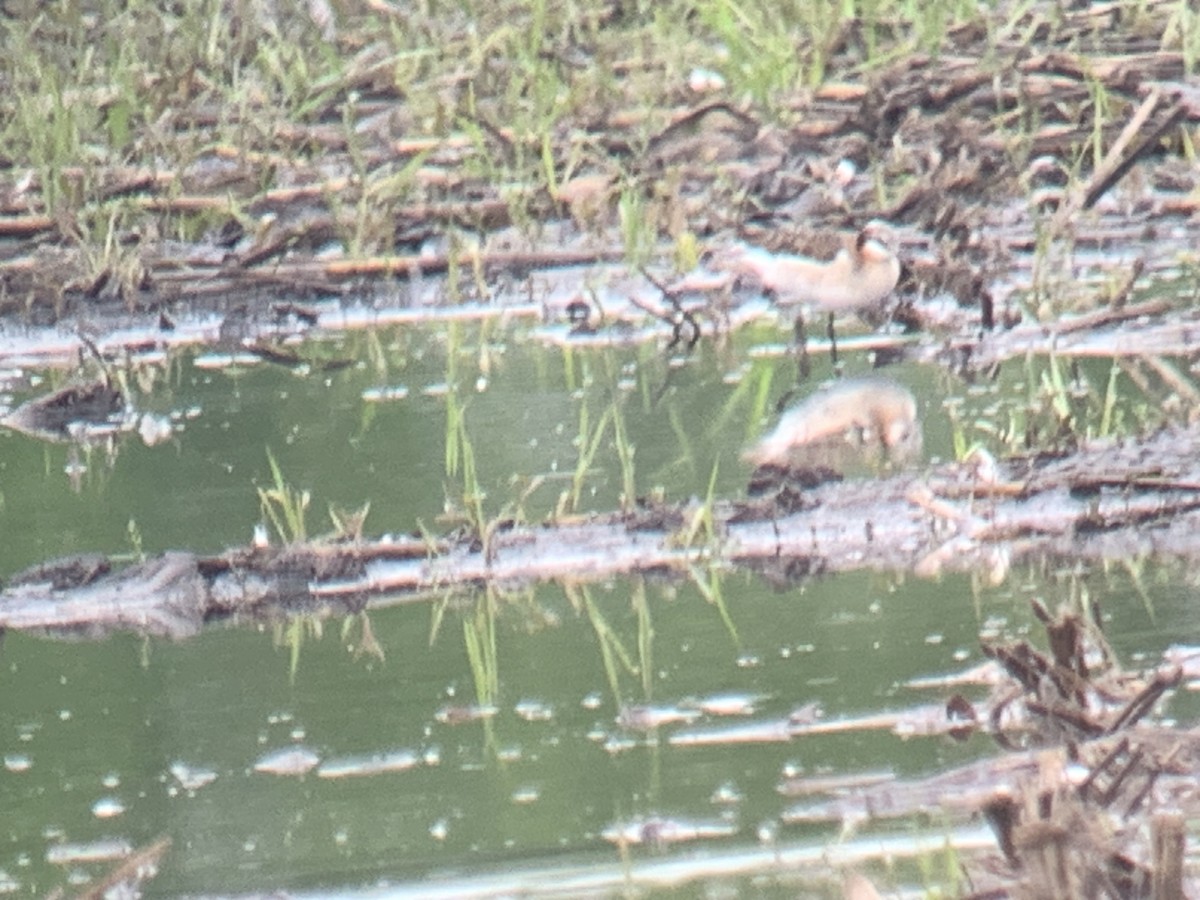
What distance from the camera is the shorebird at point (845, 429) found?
5.50 m

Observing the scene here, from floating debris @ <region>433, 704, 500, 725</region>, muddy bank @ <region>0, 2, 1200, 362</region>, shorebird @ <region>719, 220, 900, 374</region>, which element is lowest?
muddy bank @ <region>0, 2, 1200, 362</region>

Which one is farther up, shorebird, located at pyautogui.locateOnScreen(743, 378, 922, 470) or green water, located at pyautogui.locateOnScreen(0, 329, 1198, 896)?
green water, located at pyautogui.locateOnScreen(0, 329, 1198, 896)

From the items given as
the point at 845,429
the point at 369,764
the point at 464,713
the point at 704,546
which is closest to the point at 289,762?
the point at 369,764

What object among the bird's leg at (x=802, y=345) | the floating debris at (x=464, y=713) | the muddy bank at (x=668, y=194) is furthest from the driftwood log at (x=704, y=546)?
the muddy bank at (x=668, y=194)

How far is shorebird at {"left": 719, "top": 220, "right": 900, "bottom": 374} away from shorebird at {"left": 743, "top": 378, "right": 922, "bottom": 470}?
507 mm

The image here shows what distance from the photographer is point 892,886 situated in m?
3.03

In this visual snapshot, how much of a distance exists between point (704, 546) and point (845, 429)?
0.97 metres

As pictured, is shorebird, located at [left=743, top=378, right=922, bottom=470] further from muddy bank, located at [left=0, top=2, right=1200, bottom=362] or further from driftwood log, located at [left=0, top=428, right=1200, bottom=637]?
muddy bank, located at [left=0, top=2, right=1200, bottom=362]

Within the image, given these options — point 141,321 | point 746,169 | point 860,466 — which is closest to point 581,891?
point 860,466

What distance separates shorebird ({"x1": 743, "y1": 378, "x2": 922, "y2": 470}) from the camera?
18.1 ft

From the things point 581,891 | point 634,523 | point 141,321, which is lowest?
point 141,321

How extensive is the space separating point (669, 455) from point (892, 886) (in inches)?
105

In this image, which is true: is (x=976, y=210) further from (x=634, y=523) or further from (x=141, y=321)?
(x=634, y=523)

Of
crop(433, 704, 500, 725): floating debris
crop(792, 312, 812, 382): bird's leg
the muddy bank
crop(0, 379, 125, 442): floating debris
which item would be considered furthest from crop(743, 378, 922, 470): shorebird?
crop(0, 379, 125, 442): floating debris
